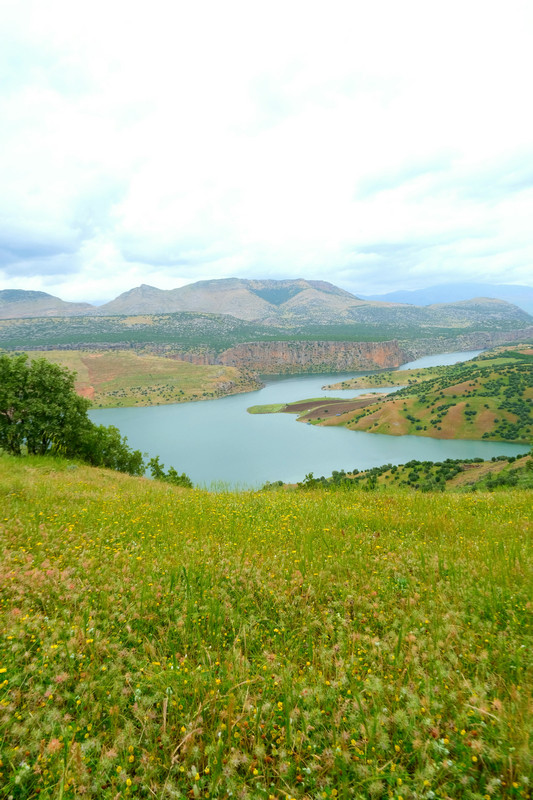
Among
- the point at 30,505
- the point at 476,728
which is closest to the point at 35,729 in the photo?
the point at 476,728

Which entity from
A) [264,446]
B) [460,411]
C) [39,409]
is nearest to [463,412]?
[460,411]

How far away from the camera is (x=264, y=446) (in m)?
104

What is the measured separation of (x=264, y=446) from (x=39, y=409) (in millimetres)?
80996

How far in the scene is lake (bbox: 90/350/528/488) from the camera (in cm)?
8606

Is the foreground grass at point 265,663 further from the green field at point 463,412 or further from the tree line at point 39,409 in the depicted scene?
the green field at point 463,412

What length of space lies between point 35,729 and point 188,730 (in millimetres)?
1318

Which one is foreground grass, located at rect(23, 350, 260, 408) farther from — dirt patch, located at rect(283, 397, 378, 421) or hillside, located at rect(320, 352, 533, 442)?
hillside, located at rect(320, 352, 533, 442)

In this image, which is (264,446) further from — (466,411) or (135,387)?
(135,387)

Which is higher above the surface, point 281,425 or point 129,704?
point 129,704

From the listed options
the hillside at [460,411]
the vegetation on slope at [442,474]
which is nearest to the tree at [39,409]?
the vegetation on slope at [442,474]

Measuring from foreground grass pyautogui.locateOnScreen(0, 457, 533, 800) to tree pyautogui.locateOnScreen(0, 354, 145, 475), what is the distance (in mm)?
22398

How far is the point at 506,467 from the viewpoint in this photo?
46344 mm

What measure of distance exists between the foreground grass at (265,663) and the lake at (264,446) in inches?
2631

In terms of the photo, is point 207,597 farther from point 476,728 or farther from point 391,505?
point 391,505
